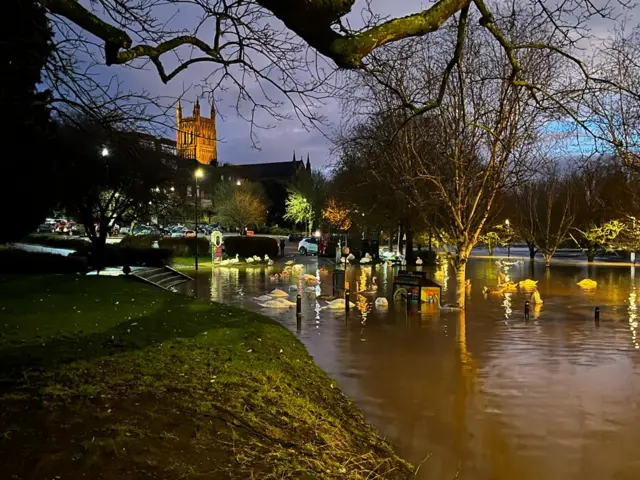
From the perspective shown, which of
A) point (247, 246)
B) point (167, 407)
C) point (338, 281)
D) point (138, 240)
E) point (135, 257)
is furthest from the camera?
point (247, 246)

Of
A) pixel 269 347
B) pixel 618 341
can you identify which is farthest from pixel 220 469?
pixel 618 341

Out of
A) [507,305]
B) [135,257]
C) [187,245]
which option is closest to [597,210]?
[507,305]

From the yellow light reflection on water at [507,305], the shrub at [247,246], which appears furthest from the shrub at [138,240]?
the yellow light reflection on water at [507,305]

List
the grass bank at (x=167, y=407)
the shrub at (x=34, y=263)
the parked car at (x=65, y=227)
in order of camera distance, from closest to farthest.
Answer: the grass bank at (x=167, y=407), the shrub at (x=34, y=263), the parked car at (x=65, y=227)

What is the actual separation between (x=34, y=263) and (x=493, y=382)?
2020 cm

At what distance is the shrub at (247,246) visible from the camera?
4441 cm

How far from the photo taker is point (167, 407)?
235 inches

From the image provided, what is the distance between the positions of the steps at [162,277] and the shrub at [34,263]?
289cm

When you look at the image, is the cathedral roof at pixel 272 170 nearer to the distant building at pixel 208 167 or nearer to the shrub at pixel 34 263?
the distant building at pixel 208 167

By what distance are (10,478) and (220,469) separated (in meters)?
1.58

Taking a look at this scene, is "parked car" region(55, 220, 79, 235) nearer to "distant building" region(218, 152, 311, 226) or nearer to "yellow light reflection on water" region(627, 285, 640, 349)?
"distant building" region(218, 152, 311, 226)

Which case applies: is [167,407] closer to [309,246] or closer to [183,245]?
[183,245]

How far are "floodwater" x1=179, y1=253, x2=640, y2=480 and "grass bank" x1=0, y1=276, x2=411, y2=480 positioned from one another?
31.2 inches

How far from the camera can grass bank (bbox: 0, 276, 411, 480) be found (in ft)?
14.8
